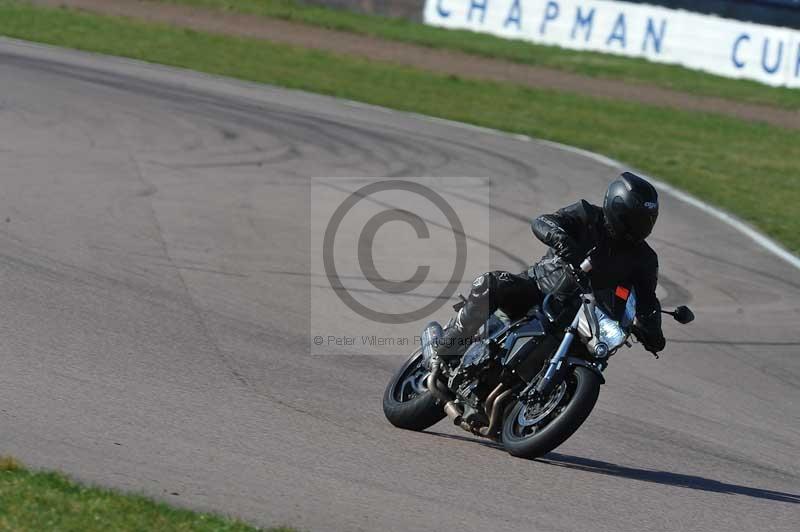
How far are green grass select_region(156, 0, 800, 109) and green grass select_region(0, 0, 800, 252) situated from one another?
2438mm

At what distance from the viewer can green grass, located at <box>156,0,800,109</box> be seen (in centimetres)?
2700

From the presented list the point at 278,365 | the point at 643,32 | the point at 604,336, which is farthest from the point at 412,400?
the point at 643,32

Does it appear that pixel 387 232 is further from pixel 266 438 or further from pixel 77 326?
pixel 266 438

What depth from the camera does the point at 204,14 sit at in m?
30.3

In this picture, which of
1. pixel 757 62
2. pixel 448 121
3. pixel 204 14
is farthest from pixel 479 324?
pixel 204 14

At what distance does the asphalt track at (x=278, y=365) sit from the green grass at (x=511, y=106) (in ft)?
10.3

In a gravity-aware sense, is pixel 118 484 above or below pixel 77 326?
above

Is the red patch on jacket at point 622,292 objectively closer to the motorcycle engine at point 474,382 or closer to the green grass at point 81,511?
the motorcycle engine at point 474,382

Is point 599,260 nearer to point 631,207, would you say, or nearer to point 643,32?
point 631,207

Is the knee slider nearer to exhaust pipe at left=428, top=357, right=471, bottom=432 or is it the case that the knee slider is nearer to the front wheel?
exhaust pipe at left=428, top=357, right=471, bottom=432

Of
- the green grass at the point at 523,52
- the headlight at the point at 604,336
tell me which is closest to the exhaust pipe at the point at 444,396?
the headlight at the point at 604,336

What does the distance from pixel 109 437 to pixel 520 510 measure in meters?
2.04

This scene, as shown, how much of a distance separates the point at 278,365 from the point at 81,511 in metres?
3.03

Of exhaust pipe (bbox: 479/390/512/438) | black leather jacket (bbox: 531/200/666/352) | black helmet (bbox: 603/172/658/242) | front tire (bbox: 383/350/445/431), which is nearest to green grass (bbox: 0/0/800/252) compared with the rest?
front tire (bbox: 383/350/445/431)
